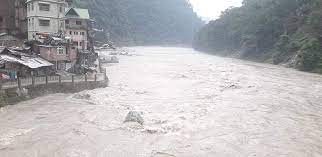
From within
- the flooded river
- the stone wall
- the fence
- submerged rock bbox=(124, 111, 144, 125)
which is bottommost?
the flooded river

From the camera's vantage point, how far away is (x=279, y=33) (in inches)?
2339

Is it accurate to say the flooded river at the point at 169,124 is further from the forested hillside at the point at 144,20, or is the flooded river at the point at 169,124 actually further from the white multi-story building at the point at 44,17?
the forested hillside at the point at 144,20

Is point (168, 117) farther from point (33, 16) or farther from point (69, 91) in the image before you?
point (33, 16)

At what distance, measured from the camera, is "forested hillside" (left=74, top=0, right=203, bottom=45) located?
356 feet

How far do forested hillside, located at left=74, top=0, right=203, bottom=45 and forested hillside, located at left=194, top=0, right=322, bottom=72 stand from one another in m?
32.9

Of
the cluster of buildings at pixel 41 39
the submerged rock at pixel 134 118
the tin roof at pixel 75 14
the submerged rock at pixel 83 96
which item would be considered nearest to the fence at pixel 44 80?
the cluster of buildings at pixel 41 39

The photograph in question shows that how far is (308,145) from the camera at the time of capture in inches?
574

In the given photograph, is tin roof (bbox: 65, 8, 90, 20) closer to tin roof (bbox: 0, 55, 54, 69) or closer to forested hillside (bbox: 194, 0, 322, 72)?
tin roof (bbox: 0, 55, 54, 69)

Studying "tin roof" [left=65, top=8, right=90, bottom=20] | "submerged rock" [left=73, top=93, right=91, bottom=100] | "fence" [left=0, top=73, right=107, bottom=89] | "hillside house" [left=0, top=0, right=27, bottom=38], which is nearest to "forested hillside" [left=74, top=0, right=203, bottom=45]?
"tin roof" [left=65, top=8, right=90, bottom=20]

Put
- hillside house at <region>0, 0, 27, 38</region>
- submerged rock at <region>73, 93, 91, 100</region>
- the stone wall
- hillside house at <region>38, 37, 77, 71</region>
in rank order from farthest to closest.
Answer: hillside house at <region>0, 0, 27, 38</region>
hillside house at <region>38, 37, 77, 71</region>
submerged rock at <region>73, 93, 91, 100</region>
the stone wall

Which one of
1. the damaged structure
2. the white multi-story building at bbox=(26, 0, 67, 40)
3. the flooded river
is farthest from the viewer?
the white multi-story building at bbox=(26, 0, 67, 40)

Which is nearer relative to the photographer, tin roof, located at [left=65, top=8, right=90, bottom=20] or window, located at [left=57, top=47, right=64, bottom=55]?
window, located at [left=57, top=47, right=64, bottom=55]

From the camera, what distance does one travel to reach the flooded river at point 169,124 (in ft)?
45.6

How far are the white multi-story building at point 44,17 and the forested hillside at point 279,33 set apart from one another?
86.4ft
